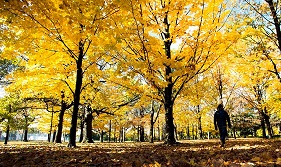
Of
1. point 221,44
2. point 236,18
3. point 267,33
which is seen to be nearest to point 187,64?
point 221,44

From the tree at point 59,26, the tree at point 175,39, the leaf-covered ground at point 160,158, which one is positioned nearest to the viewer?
the leaf-covered ground at point 160,158

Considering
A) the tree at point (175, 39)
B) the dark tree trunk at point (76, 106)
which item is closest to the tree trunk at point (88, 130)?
the dark tree trunk at point (76, 106)

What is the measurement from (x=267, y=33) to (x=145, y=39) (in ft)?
22.2

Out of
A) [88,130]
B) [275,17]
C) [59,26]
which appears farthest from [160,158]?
[88,130]

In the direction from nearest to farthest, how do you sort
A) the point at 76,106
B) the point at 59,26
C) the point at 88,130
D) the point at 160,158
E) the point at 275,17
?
the point at 160,158 < the point at 59,26 < the point at 275,17 < the point at 76,106 < the point at 88,130

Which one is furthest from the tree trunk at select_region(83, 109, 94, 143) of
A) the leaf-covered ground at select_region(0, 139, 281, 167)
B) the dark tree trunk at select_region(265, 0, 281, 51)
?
the dark tree trunk at select_region(265, 0, 281, 51)

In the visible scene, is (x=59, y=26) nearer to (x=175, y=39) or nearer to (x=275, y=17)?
(x=175, y=39)

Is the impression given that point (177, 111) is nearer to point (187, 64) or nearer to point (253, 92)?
point (253, 92)

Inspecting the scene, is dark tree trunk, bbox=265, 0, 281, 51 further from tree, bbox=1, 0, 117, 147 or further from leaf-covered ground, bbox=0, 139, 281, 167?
tree, bbox=1, 0, 117, 147

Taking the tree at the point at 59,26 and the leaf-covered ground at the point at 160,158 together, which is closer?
the leaf-covered ground at the point at 160,158

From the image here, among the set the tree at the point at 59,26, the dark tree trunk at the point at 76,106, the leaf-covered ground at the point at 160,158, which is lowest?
the leaf-covered ground at the point at 160,158

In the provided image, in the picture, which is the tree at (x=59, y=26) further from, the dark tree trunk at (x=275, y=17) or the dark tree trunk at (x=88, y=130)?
the dark tree trunk at (x=88, y=130)

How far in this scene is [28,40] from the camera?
823cm

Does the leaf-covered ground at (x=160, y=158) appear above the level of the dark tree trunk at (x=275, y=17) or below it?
below
